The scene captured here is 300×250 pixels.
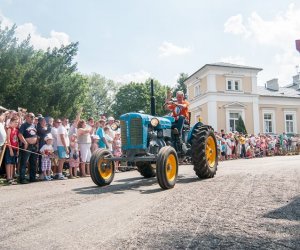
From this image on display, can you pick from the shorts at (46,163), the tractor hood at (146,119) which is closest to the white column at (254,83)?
the shorts at (46,163)

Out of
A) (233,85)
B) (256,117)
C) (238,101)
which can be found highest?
(233,85)

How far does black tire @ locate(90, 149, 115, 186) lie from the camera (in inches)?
312

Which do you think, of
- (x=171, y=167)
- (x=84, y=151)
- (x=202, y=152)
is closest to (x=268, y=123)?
(x=84, y=151)

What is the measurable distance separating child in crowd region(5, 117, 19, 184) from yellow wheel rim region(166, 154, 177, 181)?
4724 millimetres

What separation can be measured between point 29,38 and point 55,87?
4211mm

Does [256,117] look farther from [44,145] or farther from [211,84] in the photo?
[44,145]

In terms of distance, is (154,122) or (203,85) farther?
(203,85)

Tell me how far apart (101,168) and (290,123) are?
4114 centimetres

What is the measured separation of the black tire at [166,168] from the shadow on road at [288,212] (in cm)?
249

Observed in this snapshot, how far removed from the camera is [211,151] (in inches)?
380

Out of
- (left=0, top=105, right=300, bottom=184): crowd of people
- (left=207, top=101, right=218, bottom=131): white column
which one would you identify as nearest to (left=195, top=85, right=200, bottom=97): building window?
(left=207, top=101, right=218, bottom=131): white column

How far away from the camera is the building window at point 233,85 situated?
40728mm

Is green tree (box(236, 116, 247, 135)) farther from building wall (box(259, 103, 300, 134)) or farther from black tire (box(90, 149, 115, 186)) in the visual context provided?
black tire (box(90, 149, 115, 186))

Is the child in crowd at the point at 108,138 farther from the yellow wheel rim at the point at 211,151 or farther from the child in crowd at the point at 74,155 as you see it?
the yellow wheel rim at the point at 211,151
